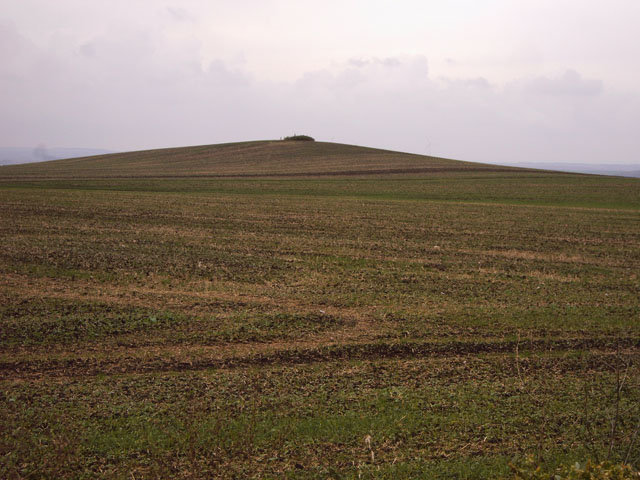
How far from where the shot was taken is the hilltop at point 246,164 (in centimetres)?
4710

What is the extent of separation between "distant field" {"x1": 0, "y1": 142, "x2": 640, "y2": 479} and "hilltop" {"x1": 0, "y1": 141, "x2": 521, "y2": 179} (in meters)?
27.7

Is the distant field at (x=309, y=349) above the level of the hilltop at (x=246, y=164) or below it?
below

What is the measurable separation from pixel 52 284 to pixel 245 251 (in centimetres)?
549

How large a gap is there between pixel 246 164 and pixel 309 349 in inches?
1941

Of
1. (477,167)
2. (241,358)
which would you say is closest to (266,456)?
(241,358)

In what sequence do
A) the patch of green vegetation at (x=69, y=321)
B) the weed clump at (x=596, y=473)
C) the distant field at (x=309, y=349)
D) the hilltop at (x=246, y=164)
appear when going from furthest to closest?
1. the hilltop at (x=246, y=164)
2. the patch of green vegetation at (x=69, y=321)
3. the distant field at (x=309, y=349)
4. the weed clump at (x=596, y=473)

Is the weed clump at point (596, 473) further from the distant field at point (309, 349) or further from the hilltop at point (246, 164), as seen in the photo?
the hilltop at point (246, 164)

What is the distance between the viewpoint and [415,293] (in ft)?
38.1

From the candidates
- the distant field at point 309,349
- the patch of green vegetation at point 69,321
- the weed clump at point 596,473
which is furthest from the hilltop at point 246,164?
the weed clump at point 596,473

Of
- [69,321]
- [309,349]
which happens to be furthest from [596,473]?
[69,321]

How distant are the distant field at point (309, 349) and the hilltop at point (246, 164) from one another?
27.7 meters

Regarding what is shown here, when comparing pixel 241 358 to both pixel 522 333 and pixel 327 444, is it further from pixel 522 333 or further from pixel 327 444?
pixel 522 333

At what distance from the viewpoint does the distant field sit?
5.61 metres

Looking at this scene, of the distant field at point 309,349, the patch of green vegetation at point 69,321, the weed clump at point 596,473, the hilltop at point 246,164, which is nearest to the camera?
the weed clump at point 596,473
